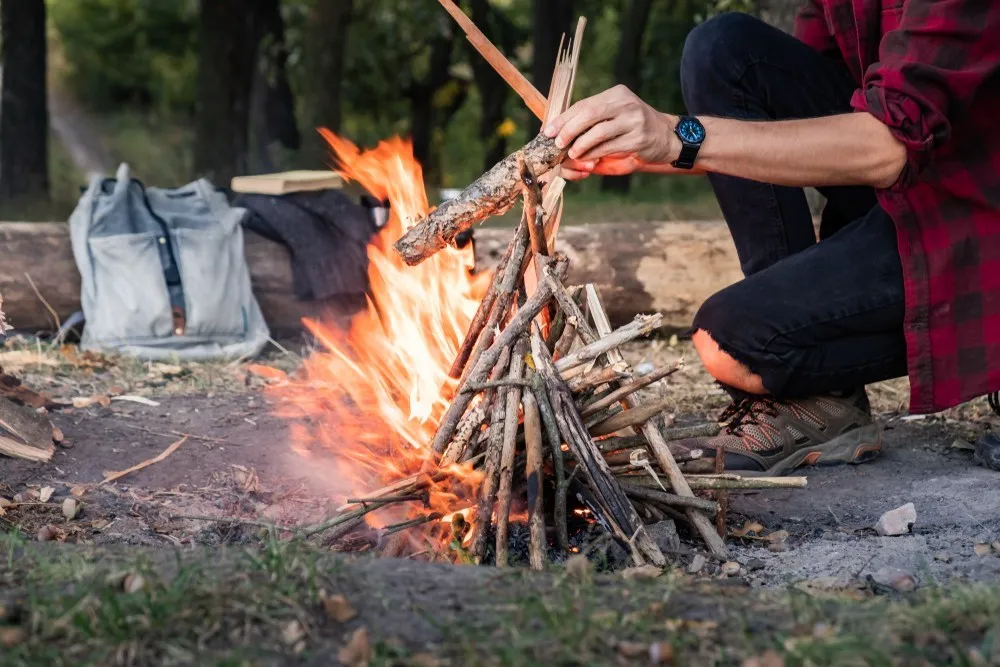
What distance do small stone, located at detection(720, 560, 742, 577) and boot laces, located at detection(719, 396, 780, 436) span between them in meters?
0.84

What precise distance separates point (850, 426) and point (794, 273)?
0.60 meters

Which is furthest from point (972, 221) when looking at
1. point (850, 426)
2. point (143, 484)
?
point (143, 484)

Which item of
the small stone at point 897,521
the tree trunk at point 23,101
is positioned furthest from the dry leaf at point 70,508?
the tree trunk at point 23,101

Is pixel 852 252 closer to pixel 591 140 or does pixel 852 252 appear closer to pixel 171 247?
pixel 591 140

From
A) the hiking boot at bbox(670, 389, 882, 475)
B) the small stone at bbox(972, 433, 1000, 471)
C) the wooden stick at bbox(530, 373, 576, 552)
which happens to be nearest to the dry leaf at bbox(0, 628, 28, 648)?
the wooden stick at bbox(530, 373, 576, 552)

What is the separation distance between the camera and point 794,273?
3221 mm

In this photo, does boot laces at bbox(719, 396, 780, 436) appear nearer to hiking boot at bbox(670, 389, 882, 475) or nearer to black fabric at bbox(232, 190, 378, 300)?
hiking boot at bbox(670, 389, 882, 475)

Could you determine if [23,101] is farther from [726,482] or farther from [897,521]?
[897,521]

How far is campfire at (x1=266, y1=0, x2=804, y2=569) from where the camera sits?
8.76 ft

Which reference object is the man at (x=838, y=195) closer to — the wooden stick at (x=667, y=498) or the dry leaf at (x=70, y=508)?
the wooden stick at (x=667, y=498)

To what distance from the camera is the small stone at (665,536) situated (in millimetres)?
2705

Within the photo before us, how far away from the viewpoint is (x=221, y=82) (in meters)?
10.7

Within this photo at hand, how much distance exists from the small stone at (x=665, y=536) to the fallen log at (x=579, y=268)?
275 centimetres

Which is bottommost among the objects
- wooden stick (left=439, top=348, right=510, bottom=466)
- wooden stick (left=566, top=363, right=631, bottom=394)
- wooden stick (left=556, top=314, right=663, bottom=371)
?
wooden stick (left=439, top=348, right=510, bottom=466)
